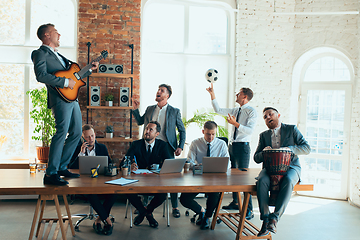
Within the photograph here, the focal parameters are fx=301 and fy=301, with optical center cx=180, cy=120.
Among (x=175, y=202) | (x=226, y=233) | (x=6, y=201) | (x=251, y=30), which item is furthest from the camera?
(x=251, y=30)

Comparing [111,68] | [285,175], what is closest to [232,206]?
[285,175]

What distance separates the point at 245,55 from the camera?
17.5ft

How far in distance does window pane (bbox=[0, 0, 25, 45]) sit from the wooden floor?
8.68ft

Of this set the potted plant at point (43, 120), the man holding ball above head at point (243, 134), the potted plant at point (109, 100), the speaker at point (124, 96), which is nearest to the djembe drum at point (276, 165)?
the man holding ball above head at point (243, 134)

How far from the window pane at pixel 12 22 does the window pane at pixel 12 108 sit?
44cm

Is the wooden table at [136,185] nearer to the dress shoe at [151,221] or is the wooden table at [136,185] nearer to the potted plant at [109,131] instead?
the dress shoe at [151,221]

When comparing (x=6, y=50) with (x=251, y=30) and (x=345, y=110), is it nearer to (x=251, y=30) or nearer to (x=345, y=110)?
(x=251, y=30)

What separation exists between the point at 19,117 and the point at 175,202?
10.0ft

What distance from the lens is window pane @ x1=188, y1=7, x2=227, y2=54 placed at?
549 cm

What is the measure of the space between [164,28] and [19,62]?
2.53m

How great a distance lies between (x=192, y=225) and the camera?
3.74 meters

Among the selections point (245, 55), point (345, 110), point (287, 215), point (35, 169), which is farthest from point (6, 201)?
point (345, 110)

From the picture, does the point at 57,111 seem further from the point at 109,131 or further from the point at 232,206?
the point at 232,206

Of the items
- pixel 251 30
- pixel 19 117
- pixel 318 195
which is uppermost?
pixel 251 30
